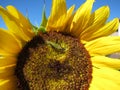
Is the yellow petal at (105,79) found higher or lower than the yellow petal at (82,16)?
lower

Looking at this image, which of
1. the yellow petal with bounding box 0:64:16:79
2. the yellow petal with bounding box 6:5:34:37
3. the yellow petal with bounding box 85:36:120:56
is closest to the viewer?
the yellow petal with bounding box 6:5:34:37

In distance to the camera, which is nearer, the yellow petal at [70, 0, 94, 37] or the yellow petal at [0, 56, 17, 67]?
the yellow petal at [0, 56, 17, 67]

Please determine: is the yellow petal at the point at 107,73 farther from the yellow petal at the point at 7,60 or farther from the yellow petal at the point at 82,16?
the yellow petal at the point at 7,60

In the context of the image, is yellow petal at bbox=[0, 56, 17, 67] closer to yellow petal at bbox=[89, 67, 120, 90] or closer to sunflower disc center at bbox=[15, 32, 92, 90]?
sunflower disc center at bbox=[15, 32, 92, 90]

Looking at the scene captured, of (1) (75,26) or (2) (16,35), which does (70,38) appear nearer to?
A: (1) (75,26)

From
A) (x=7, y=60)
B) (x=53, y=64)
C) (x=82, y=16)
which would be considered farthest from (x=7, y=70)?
(x=82, y=16)

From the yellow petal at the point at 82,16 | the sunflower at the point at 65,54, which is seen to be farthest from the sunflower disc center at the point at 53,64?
the yellow petal at the point at 82,16

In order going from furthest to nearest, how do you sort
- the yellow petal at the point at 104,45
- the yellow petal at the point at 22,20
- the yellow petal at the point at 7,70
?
the yellow petal at the point at 104,45
the yellow petal at the point at 7,70
the yellow petal at the point at 22,20

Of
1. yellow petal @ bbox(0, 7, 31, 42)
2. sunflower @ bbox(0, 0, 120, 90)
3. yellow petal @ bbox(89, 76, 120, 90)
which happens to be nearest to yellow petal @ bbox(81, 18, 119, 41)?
sunflower @ bbox(0, 0, 120, 90)
